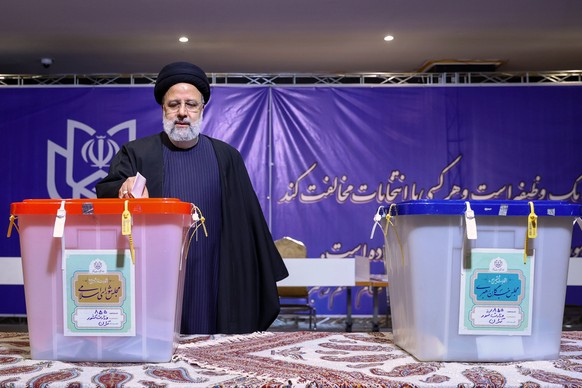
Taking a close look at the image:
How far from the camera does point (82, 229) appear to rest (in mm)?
1015

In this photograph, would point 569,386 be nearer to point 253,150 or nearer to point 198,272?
point 198,272

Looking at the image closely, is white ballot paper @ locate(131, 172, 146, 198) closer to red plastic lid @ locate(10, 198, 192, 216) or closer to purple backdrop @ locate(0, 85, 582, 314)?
red plastic lid @ locate(10, 198, 192, 216)

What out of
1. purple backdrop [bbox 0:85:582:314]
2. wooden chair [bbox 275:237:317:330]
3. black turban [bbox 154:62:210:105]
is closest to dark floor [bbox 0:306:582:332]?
purple backdrop [bbox 0:85:582:314]

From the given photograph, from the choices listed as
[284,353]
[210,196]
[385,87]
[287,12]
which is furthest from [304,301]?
[284,353]

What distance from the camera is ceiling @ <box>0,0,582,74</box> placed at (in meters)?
5.43

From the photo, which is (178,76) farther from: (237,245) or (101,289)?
(101,289)

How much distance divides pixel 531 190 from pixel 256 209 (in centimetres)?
487

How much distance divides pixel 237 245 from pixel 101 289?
2.99 feet

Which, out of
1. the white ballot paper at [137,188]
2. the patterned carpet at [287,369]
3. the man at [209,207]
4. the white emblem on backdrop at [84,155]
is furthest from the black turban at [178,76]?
the white emblem on backdrop at [84,155]

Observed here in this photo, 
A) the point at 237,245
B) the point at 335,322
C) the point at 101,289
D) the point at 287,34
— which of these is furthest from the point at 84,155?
the point at 101,289

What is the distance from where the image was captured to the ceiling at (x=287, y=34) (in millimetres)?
5434

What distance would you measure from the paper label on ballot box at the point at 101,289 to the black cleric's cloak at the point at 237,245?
0.82 metres

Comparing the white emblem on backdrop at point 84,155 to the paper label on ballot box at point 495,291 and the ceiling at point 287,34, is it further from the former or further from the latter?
the paper label on ballot box at point 495,291

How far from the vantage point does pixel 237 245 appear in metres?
1.91
